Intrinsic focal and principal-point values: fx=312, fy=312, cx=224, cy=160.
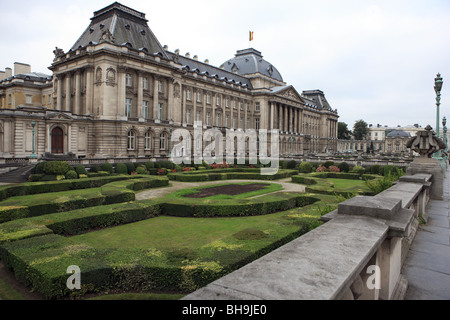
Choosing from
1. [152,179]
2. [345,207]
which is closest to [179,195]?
[152,179]

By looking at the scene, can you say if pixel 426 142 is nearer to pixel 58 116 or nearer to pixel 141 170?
pixel 141 170

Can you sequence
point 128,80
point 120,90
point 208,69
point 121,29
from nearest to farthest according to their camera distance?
point 120,90 < point 128,80 < point 121,29 < point 208,69

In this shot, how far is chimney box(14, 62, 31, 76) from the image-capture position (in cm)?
5881

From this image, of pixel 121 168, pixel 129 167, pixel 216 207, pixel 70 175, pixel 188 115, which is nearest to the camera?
pixel 216 207

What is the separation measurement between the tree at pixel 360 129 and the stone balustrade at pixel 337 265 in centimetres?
14664

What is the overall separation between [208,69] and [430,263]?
200 feet

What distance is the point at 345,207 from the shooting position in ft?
18.4

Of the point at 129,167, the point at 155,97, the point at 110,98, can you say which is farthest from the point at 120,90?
the point at 129,167

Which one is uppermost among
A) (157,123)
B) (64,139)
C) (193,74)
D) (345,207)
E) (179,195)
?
(193,74)

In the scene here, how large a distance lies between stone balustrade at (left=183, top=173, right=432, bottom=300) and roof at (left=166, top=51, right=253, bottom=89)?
48.0 meters

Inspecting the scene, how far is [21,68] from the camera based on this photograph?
59.4 m

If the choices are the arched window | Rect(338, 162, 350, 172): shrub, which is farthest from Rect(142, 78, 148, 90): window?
Rect(338, 162, 350, 172): shrub
